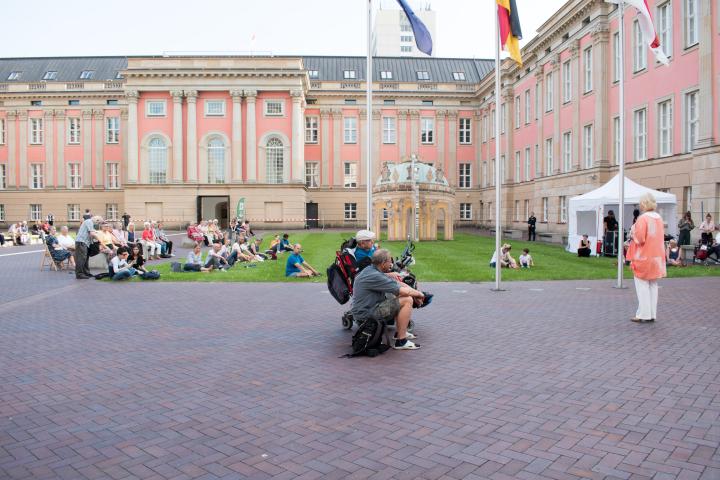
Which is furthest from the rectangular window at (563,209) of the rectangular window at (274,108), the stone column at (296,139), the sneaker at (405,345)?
the sneaker at (405,345)

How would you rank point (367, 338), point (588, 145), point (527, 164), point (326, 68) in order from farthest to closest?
1. point (326, 68)
2. point (527, 164)
3. point (588, 145)
4. point (367, 338)

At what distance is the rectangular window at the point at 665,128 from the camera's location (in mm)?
29453

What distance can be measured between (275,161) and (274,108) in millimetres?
4663

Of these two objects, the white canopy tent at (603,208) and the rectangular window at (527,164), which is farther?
the rectangular window at (527,164)

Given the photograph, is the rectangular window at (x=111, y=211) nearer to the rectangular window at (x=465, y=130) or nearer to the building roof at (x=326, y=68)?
the building roof at (x=326, y=68)

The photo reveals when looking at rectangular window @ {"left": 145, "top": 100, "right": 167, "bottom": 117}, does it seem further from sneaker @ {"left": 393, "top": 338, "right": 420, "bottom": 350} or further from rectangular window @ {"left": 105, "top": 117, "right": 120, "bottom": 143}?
sneaker @ {"left": 393, "top": 338, "right": 420, "bottom": 350}

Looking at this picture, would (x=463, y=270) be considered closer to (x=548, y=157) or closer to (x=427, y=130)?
(x=548, y=157)

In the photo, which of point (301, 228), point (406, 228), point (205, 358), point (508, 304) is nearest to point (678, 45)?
point (406, 228)

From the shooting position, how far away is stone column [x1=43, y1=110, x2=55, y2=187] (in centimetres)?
6222

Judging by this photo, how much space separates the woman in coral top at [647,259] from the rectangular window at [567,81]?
31.2m

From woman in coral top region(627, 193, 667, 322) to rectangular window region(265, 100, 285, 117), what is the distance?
154 ft

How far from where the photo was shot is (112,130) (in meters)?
62.4

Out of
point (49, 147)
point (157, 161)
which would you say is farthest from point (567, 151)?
point (49, 147)

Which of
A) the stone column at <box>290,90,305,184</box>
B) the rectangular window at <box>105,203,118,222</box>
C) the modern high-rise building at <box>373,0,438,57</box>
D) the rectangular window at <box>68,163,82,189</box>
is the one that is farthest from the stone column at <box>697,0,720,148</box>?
the modern high-rise building at <box>373,0,438,57</box>
